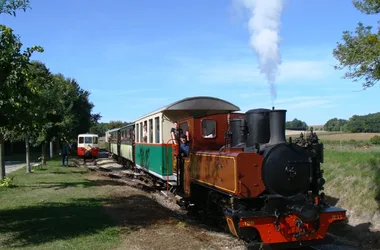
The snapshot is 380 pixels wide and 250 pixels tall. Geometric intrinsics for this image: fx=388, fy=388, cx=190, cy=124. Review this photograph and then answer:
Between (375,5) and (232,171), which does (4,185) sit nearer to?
(232,171)

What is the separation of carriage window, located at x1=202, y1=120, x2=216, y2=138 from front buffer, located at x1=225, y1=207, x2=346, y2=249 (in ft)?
9.97

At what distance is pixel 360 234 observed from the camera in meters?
8.59

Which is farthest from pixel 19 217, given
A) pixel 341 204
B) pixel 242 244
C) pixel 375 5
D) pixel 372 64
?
pixel 375 5

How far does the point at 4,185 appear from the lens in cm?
1446

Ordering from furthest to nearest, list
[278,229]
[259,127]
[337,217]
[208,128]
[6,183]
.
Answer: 1. [6,183]
2. [208,128]
3. [259,127]
4. [337,217]
5. [278,229]

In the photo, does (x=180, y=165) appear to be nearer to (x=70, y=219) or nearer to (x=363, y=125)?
(x=70, y=219)

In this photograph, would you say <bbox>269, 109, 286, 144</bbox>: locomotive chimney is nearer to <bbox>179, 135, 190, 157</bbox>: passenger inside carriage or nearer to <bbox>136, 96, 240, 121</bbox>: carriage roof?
<bbox>179, 135, 190, 157</bbox>: passenger inside carriage

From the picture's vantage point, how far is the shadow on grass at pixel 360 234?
26.2 feet

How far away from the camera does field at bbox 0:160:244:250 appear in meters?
6.98

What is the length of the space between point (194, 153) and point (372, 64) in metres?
5.14

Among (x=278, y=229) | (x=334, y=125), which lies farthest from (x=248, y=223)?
(x=334, y=125)

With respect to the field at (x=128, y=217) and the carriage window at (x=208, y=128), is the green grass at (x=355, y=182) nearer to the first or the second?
the field at (x=128, y=217)

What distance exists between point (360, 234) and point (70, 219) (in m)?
6.50

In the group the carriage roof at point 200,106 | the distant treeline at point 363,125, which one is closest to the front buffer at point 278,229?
the carriage roof at point 200,106
